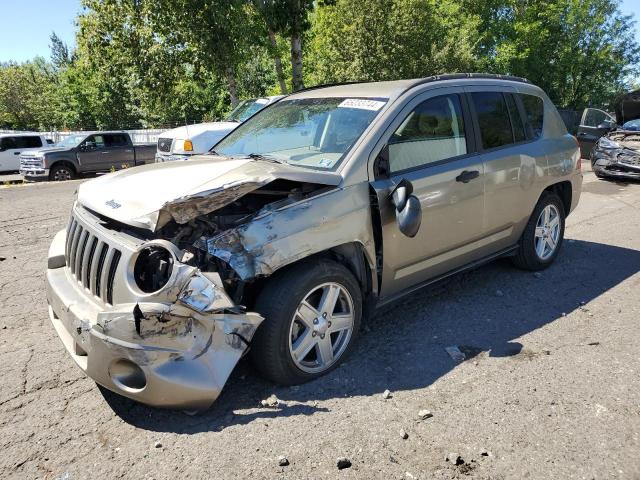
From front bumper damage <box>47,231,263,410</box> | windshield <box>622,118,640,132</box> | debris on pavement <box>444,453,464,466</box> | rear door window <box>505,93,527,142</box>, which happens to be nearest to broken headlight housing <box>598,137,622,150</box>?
windshield <box>622,118,640,132</box>

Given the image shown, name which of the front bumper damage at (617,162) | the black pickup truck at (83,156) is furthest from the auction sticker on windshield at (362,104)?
the black pickup truck at (83,156)

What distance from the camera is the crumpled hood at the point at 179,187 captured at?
9.21ft

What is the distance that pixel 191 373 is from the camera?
269 cm

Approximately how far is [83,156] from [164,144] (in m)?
7.08

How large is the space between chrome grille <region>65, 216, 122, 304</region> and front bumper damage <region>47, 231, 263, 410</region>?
0.50 ft

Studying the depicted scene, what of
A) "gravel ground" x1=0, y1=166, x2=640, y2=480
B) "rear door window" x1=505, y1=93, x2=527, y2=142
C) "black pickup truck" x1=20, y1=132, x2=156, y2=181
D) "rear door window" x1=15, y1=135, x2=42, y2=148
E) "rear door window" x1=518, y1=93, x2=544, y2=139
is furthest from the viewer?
"rear door window" x1=15, y1=135, x2=42, y2=148

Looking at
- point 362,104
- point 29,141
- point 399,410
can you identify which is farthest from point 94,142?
point 399,410

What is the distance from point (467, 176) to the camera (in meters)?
4.01

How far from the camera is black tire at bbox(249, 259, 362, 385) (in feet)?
9.72

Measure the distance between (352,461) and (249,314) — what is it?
93 cm

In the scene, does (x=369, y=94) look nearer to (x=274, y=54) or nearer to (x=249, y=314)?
(x=249, y=314)

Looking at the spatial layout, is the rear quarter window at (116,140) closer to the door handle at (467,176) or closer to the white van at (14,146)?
the white van at (14,146)

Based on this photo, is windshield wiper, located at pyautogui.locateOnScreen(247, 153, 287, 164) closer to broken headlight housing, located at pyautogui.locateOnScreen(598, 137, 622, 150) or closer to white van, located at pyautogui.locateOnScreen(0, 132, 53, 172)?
broken headlight housing, located at pyautogui.locateOnScreen(598, 137, 622, 150)

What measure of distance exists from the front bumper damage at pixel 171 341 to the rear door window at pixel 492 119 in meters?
2.68
